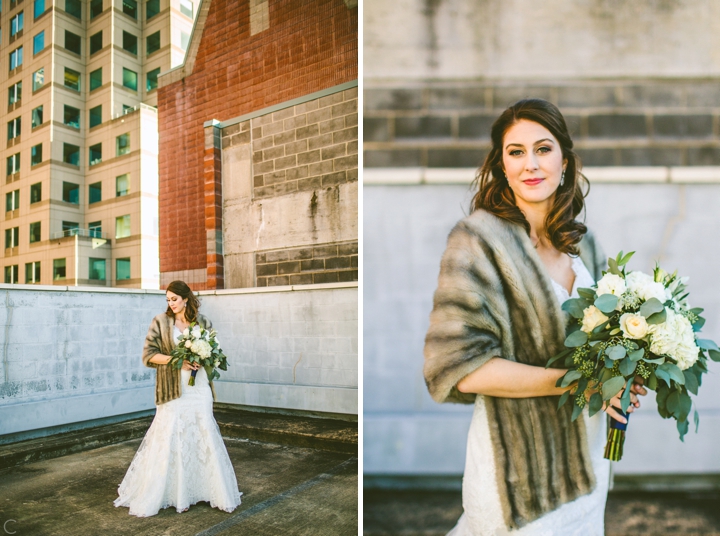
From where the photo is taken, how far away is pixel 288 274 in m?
7.39

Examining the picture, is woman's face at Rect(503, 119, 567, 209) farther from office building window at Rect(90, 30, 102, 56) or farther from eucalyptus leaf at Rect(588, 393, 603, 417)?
office building window at Rect(90, 30, 102, 56)

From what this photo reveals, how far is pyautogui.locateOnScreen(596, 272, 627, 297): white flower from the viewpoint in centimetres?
193

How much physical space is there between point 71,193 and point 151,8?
7.43ft

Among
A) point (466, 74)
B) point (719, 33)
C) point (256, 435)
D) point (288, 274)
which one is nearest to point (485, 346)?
point (466, 74)

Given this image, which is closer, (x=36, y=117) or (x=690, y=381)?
(x=690, y=381)

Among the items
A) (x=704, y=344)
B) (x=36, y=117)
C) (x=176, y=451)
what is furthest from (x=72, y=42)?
(x=704, y=344)

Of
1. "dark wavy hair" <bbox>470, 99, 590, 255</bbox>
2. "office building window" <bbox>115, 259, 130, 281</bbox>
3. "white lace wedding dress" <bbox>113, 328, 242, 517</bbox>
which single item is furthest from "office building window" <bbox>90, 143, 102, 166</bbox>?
"dark wavy hair" <bbox>470, 99, 590, 255</bbox>

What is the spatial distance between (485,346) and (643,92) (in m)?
1.59

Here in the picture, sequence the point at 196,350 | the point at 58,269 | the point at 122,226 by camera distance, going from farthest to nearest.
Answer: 1. the point at 122,226
2. the point at 58,269
3. the point at 196,350

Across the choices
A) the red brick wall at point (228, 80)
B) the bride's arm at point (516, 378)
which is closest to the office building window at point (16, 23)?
the red brick wall at point (228, 80)

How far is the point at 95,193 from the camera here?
4.79 meters

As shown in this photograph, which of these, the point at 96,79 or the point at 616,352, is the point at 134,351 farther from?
the point at 616,352

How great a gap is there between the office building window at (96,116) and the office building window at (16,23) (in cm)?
91

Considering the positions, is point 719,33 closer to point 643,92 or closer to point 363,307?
point 643,92
